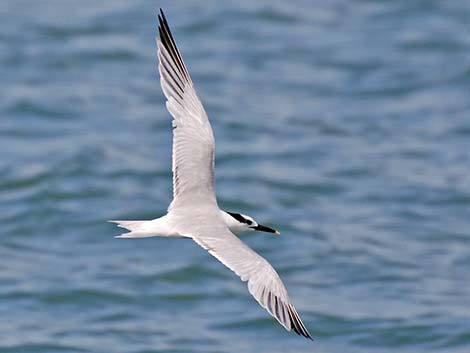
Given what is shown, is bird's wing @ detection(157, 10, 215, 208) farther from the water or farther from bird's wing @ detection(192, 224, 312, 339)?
the water

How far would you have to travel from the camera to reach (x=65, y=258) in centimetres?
1303

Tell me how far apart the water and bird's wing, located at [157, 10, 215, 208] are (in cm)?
266

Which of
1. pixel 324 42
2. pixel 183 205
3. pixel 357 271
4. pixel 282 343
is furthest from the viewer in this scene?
pixel 324 42

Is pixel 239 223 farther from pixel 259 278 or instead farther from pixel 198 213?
pixel 259 278

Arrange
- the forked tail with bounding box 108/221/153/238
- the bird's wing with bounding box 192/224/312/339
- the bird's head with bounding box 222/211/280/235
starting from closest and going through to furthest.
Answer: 1. the bird's wing with bounding box 192/224/312/339
2. the forked tail with bounding box 108/221/153/238
3. the bird's head with bounding box 222/211/280/235

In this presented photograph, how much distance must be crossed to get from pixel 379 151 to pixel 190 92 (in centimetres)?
609

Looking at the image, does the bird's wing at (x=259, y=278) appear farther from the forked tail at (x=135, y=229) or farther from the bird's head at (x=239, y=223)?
the bird's head at (x=239, y=223)

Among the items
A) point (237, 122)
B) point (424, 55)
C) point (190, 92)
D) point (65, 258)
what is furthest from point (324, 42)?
point (190, 92)

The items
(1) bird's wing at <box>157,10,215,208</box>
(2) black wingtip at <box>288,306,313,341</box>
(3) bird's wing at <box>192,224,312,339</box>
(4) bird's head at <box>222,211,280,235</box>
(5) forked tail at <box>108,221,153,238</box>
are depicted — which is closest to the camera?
(2) black wingtip at <box>288,306,313,341</box>

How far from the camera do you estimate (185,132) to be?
30.4 feet

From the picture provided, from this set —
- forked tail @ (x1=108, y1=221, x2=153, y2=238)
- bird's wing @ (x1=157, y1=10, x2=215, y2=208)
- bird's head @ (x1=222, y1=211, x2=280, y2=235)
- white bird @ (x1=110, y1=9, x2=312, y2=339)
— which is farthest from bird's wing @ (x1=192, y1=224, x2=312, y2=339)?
bird's wing @ (x1=157, y1=10, x2=215, y2=208)

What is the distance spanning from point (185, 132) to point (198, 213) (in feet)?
2.87

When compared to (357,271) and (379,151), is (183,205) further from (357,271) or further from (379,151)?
(379,151)

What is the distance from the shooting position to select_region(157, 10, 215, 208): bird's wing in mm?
9016
